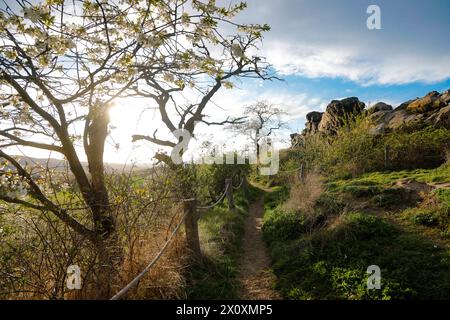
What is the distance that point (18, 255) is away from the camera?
346 centimetres

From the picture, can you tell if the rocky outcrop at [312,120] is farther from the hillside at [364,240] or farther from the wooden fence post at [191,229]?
the wooden fence post at [191,229]

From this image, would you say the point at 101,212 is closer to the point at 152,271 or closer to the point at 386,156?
the point at 152,271

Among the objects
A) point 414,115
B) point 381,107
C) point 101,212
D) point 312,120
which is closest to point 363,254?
point 101,212

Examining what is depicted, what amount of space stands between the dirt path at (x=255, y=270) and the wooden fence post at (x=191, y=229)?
3.34 feet

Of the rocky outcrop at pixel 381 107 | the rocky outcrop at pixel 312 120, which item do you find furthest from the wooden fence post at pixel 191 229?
the rocky outcrop at pixel 312 120

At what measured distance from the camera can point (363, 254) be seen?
5.50 metres

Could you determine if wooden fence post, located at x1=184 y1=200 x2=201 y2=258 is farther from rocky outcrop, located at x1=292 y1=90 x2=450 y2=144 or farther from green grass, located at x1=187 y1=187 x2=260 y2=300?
rocky outcrop, located at x1=292 y1=90 x2=450 y2=144

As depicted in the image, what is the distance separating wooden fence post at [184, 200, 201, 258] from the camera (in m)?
6.27

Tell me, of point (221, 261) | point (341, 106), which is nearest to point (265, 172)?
point (341, 106)

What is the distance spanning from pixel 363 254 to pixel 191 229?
3.21m

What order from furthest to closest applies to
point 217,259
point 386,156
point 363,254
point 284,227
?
point 386,156 < point 284,227 < point 217,259 < point 363,254

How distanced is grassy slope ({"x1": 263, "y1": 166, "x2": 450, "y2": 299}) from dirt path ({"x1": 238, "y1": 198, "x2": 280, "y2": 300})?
8.7 inches

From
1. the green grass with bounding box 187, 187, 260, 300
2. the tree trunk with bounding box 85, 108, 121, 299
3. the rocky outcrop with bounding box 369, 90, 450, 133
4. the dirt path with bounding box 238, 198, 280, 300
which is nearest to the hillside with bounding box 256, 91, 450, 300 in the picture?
the dirt path with bounding box 238, 198, 280, 300
